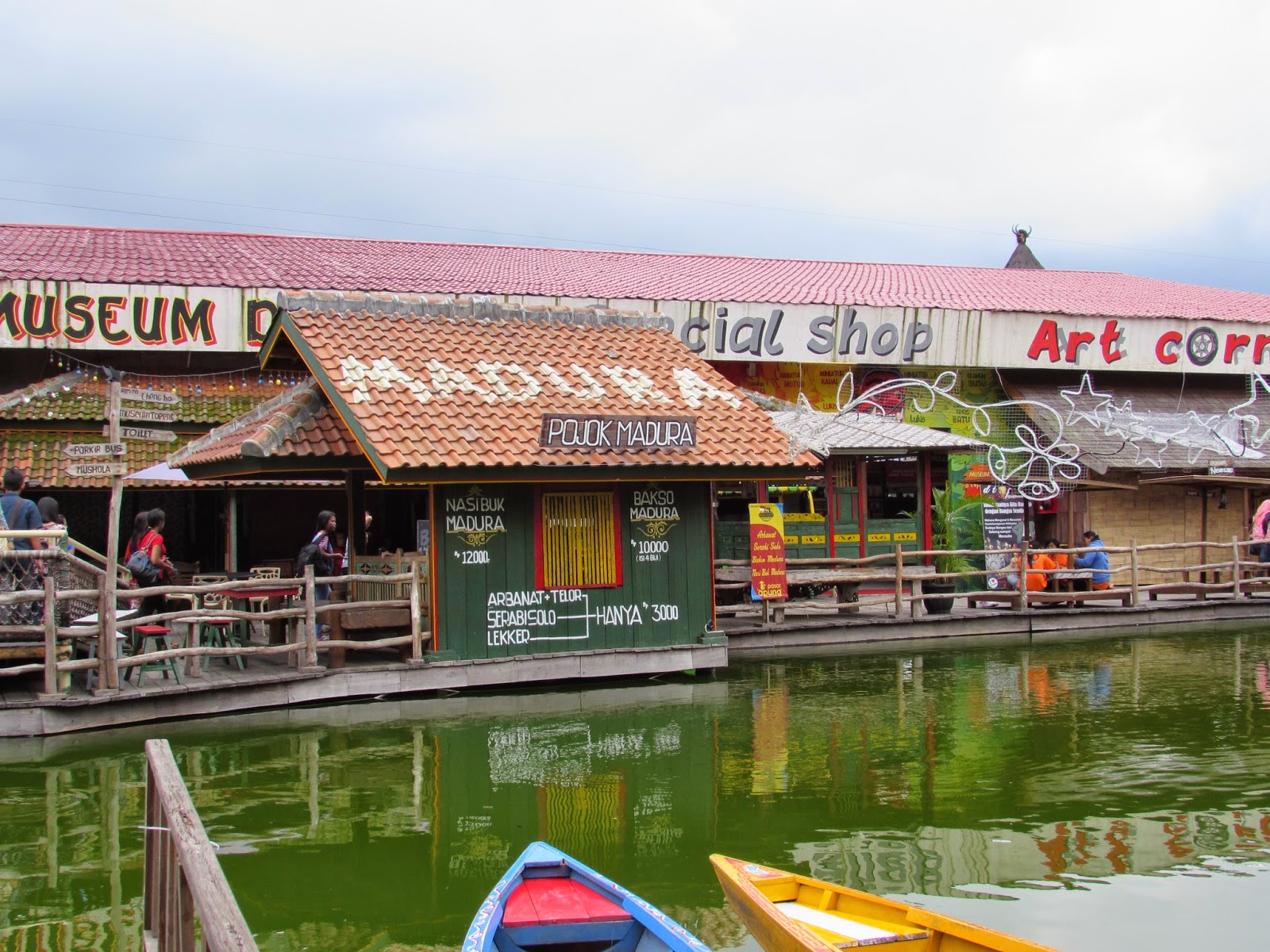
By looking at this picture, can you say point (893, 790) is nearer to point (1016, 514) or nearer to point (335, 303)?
point (335, 303)

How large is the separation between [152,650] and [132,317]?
820 centimetres

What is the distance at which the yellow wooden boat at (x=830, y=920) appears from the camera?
227 inches

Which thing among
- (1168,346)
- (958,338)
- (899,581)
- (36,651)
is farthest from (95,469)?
(1168,346)

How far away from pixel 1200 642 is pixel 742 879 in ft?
43.6

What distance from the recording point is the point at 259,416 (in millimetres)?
14172

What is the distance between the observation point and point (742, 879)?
661cm

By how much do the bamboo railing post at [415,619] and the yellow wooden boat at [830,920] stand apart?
6.66m

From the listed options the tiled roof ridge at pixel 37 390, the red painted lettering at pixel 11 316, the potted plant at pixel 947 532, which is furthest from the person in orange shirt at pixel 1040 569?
the red painted lettering at pixel 11 316

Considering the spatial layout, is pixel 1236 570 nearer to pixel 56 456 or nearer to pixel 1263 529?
pixel 1263 529

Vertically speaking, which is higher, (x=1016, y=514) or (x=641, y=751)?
(x=1016, y=514)

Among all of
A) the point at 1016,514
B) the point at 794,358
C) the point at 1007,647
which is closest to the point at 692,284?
the point at 794,358

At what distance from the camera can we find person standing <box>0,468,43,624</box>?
11102 mm

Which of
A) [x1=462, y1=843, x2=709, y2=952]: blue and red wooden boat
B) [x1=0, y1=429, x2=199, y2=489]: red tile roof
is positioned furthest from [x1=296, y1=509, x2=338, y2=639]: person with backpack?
[x1=462, y1=843, x2=709, y2=952]: blue and red wooden boat

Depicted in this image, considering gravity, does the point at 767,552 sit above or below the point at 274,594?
above
